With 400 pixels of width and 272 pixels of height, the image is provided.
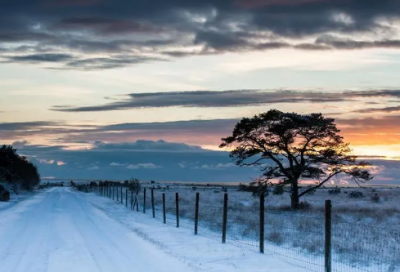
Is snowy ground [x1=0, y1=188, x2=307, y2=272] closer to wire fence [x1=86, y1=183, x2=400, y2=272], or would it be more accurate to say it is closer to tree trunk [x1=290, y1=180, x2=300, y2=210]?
wire fence [x1=86, y1=183, x2=400, y2=272]

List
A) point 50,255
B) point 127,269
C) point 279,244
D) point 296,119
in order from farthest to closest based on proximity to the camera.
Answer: point 296,119 < point 279,244 < point 50,255 < point 127,269

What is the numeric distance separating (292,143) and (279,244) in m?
19.2

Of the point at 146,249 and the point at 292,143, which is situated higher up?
the point at 292,143

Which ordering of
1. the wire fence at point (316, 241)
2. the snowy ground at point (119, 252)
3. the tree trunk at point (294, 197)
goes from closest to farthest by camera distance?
the snowy ground at point (119, 252) < the wire fence at point (316, 241) < the tree trunk at point (294, 197)

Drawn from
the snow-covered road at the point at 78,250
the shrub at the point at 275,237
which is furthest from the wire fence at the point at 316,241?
the snow-covered road at the point at 78,250

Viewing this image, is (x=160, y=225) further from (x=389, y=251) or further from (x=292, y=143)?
(x=292, y=143)

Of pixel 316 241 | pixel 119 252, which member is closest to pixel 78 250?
pixel 119 252

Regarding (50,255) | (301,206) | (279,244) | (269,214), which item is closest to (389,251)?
(279,244)

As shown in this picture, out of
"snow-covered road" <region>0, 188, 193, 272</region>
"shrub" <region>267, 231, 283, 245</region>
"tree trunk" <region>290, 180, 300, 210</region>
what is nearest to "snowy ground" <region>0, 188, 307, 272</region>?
"snow-covered road" <region>0, 188, 193, 272</region>

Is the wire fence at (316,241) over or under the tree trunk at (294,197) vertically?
under

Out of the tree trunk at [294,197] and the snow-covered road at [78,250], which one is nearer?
the snow-covered road at [78,250]

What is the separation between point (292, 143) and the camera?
37.8 meters

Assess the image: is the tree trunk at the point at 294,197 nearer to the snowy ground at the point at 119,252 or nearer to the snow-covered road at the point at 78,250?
the snowy ground at the point at 119,252

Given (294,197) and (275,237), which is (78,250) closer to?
(275,237)
